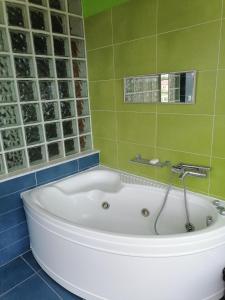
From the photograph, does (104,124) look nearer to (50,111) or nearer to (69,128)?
(69,128)

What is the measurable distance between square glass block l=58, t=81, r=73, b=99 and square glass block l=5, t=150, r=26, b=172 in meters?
0.58

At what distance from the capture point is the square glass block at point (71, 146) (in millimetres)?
1984

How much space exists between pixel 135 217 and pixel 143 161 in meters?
0.47

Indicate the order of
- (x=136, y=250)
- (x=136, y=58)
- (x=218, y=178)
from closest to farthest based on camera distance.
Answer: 1. (x=136, y=250)
2. (x=218, y=178)
3. (x=136, y=58)

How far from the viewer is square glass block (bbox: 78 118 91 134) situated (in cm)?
205

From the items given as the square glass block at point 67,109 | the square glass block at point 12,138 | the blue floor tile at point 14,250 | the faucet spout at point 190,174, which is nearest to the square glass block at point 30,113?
the square glass block at point 12,138

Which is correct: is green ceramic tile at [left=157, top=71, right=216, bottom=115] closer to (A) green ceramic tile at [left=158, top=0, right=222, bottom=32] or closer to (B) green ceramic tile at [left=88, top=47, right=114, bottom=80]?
(A) green ceramic tile at [left=158, top=0, right=222, bottom=32]

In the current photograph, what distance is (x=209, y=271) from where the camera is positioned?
1173 millimetres

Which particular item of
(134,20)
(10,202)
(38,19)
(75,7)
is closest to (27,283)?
(10,202)

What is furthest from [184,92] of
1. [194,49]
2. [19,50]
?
[19,50]

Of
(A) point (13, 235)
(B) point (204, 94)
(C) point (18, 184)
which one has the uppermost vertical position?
(B) point (204, 94)

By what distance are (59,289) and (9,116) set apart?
126 centimetres

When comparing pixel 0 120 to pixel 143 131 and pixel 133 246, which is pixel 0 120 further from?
pixel 133 246

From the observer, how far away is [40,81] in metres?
1.71
